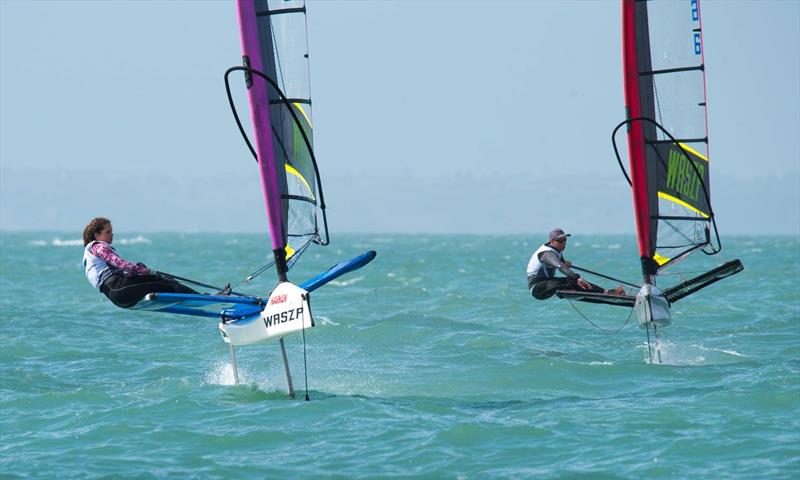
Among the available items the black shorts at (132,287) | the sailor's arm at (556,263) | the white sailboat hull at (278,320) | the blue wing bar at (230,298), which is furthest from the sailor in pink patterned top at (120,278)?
the sailor's arm at (556,263)

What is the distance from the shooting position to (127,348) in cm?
1730

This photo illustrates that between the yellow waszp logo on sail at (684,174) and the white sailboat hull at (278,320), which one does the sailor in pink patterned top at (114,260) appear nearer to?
the white sailboat hull at (278,320)

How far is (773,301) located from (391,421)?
49.2 ft

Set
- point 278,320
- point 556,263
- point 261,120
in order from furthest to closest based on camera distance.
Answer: point 556,263 < point 261,120 < point 278,320

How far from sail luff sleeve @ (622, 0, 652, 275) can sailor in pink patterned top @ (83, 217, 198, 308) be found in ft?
17.9

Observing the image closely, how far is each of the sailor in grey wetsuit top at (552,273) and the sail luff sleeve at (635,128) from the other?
0.91 meters

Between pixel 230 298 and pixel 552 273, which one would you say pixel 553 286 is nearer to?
pixel 552 273

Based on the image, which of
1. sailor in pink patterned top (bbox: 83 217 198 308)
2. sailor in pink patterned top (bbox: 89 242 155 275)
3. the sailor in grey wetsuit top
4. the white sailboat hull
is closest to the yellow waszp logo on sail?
Answer: the sailor in grey wetsuit top

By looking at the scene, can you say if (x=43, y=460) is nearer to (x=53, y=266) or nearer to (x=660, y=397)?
(x=660, y=397)

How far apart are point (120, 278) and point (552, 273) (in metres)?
4.95

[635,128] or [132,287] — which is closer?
[132,287]

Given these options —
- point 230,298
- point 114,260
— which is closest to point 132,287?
point 114,260

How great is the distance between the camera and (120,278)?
37.0ft

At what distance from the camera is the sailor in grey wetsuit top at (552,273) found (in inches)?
525
